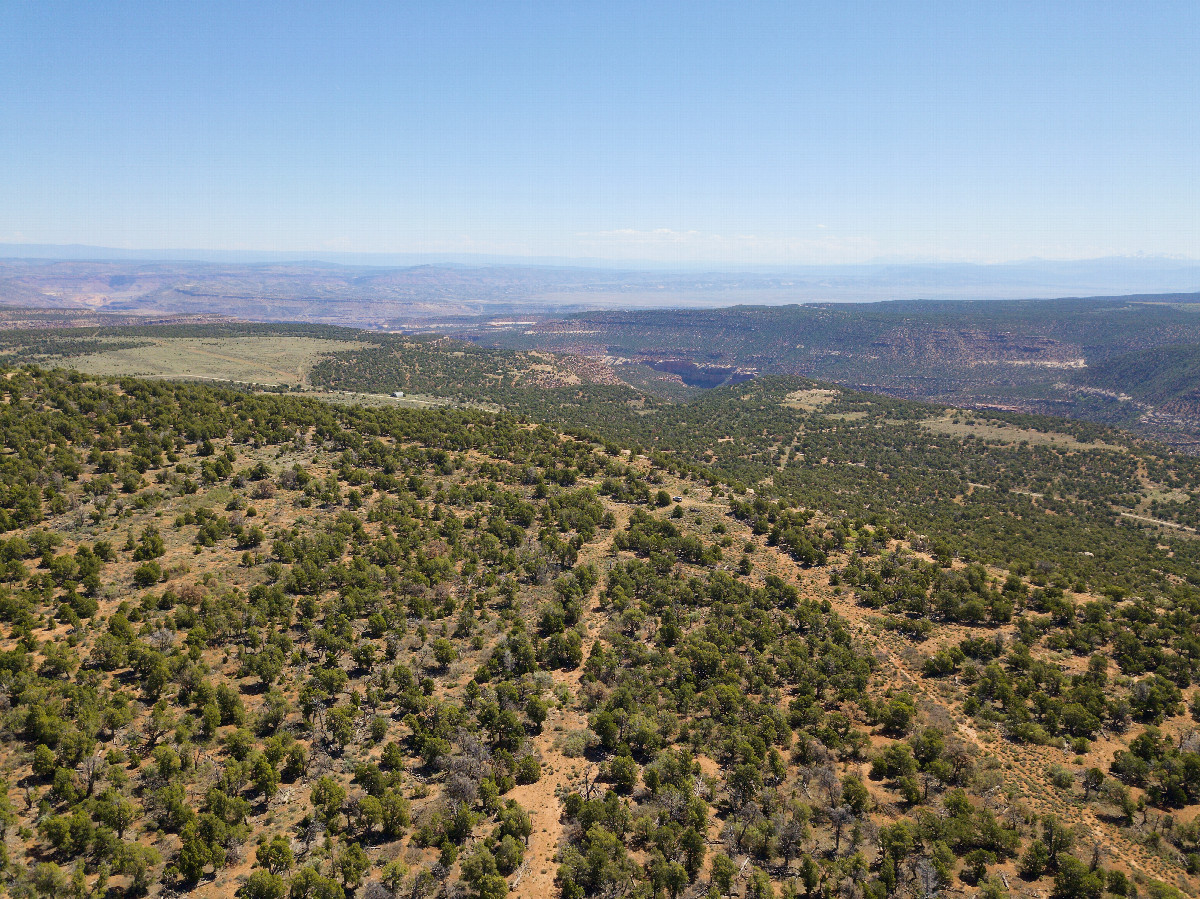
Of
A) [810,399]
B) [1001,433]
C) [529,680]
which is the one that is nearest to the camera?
[529,680]

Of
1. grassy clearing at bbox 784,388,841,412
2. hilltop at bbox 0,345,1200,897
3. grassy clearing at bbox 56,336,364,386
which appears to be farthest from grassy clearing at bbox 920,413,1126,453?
grassy clearing at bbox 56,336,364,386

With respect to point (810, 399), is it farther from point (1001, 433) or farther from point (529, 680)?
point (529, 680)

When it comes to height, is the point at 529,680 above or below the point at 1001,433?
below

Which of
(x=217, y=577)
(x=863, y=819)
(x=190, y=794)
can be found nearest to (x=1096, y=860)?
(x=863, y=819)

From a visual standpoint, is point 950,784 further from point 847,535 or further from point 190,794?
point 190,794

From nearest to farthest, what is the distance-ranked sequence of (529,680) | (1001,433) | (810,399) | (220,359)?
(529,680)
(1001,433)
(220,359)
(810,399)

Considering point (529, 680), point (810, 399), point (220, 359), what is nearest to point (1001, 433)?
point (810, 399)

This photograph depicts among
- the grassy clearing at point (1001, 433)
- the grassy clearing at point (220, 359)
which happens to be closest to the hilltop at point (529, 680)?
the grassy clearing at point (1001, 433)

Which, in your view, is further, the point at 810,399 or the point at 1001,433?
the point at 810,399
